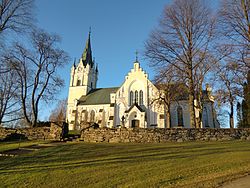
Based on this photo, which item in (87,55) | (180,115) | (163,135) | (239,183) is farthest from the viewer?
(87,55)

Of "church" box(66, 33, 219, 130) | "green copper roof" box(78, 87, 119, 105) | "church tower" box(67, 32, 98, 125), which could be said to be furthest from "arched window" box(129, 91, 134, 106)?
"church tower" box(67, 32, 98, 125)

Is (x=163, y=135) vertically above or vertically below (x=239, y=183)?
above

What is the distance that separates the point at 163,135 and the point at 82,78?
3518cm

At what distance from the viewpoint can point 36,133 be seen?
1830cm

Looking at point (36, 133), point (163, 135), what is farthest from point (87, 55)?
point (163, 135)

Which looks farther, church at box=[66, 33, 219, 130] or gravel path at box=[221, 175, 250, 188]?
church at box=[66, 33, 219, 130]

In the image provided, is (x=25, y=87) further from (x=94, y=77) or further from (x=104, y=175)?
(x=94, y=77)

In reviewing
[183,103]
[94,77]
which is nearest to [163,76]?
[183,103]

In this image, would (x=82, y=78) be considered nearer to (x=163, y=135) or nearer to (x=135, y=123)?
(x=135, y=123)

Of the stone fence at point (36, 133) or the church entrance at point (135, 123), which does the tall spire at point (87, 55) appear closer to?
the church entrance at point (135, 123)

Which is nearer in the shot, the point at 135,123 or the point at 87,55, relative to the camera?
the point at 135,123

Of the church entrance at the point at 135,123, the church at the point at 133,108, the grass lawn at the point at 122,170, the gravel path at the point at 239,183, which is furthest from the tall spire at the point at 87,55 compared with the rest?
the gravel path at the point at 239,183

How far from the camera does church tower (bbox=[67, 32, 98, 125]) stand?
46188 millimetres

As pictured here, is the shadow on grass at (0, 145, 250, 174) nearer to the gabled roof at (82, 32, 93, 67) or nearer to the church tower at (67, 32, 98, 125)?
the church tower at (67, 32, 98, 125)
